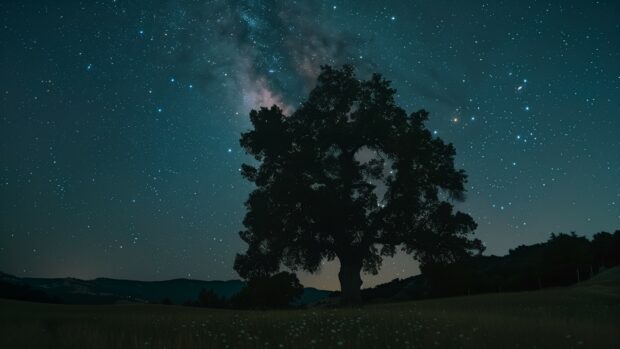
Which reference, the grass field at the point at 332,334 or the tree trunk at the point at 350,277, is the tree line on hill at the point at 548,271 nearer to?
the tree trunk at the point at 350,277

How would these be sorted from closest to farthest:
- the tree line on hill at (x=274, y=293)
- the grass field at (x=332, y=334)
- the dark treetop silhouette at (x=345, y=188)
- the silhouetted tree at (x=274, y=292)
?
the grass field at (x=332, y=334) → the dark treetop silhouette at (x=345, y=188) → the tree line on hill at (x=274, y=293) → the silhouetted tree at (x=274, y=292)

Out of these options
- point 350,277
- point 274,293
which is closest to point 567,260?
point 350,277

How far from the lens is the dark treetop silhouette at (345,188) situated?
109 ft

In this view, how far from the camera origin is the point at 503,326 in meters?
11.9

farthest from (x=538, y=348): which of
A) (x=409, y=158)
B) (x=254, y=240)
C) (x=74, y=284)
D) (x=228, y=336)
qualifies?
(x=74, y=284)

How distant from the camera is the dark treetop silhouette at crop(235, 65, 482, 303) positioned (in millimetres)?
33312

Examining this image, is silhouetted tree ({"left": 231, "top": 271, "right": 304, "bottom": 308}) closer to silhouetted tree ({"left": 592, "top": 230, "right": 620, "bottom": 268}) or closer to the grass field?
silhouetted tree ({"left": 592, "top": 230, "right": 620, "bottom": 268})

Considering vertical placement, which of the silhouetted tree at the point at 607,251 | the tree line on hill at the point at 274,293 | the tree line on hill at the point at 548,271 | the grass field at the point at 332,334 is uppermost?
the silhouetted tree at the point at 607,251

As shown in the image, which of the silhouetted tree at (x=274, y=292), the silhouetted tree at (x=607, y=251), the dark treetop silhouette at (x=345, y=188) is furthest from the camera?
the silhouetted tree at (x=607, y=251)

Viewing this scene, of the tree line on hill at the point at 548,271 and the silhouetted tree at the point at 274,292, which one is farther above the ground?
the tree line on hill at the point at 548,271

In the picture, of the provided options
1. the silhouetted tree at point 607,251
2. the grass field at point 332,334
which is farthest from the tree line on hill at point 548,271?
the grass field at point 332,334

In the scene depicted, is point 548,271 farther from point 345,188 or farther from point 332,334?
point 332,334

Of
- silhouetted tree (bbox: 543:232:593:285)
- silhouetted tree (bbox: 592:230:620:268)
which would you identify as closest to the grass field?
silhouetted tree (bbox: 543:232:593:285)

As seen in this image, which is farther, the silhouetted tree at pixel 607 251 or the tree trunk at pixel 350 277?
the silhouetted tree at pixel 607 251
